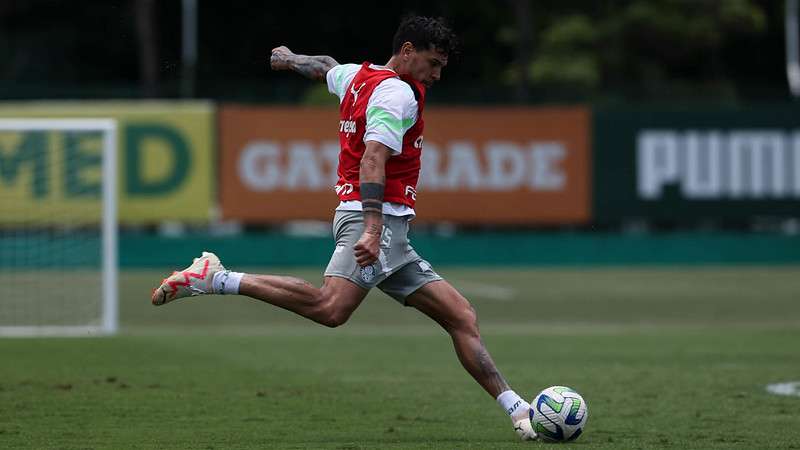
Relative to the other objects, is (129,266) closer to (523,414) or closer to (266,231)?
(266,231)

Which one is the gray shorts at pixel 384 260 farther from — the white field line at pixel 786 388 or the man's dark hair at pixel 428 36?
the white field line at pixel 786 388

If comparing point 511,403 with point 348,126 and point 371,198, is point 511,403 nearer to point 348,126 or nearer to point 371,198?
point 371,198

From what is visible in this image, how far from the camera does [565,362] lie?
13.5 meters

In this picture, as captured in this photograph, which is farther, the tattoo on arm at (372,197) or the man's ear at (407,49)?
the man's ear at (407,49)

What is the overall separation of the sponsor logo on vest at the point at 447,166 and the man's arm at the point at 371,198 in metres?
19.1

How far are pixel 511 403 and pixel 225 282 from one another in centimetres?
171

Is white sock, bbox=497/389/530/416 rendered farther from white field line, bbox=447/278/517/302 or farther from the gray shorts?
white field line, bbox=447/278/517/302

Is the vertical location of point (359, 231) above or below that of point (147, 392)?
above

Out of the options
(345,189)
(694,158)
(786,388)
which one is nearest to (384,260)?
(345,189)

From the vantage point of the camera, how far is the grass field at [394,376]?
29.0 ft

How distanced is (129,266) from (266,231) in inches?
99.8

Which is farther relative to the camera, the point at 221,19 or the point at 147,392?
the point at 221,19

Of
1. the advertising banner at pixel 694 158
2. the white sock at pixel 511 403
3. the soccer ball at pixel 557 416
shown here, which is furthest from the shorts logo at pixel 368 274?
the advertising banner at pixel 694 158

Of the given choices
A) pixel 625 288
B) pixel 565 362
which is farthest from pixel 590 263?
pixel 565 362
